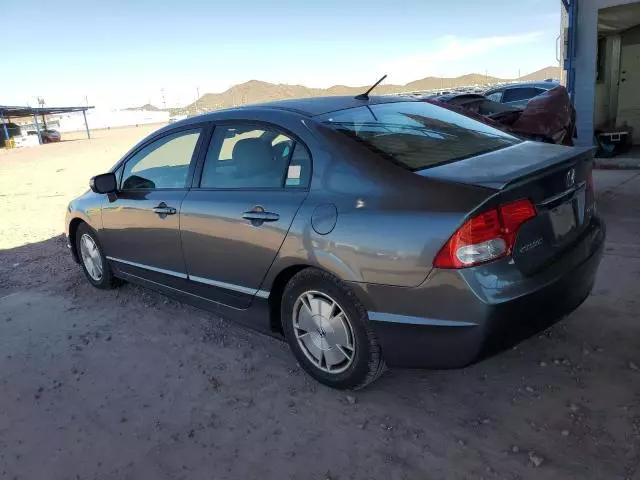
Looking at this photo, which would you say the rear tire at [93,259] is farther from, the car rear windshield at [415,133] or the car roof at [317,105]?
the car rear windshield at [415,133]

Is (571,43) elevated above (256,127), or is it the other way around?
(571,43)

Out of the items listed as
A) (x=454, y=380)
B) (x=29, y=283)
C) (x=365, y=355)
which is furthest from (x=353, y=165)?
(x=29, y=283)

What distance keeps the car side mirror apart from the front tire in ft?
6.77

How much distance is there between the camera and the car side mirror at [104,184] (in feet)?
13.8

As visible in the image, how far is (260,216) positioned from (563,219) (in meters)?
1.60

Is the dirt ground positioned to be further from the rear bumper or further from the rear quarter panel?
the rear quarter panel

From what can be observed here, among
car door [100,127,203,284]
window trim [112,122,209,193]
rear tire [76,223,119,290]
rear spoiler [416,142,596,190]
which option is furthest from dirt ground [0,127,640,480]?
rear spoiler [416,142,596,190]

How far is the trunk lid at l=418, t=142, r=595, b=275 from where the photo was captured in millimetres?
2371

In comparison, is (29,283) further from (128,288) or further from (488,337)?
(488,337)

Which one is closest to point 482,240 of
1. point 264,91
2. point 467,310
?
point 467,310

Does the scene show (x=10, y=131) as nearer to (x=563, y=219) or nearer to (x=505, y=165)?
(x=505, y=165)

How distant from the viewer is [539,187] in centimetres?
246

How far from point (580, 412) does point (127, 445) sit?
7.39 ft

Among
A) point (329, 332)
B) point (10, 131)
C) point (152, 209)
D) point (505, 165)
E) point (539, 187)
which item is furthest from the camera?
point (10, 131)
